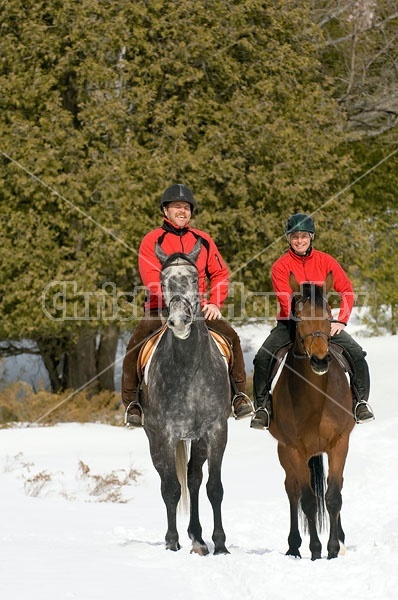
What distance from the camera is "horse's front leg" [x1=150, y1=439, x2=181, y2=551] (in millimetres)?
8023

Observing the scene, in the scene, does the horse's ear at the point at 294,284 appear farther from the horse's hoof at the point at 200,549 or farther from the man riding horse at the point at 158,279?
the horse's hoof at the point at 200,549

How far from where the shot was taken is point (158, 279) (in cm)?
846

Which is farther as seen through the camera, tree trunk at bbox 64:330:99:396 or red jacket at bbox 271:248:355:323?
tree trunk at bbox 64:330:99:396

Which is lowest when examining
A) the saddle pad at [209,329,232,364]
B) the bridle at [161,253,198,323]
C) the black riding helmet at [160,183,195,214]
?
the saddle pad at [209,329,232,364]

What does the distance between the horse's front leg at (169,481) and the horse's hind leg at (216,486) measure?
303 millimetres

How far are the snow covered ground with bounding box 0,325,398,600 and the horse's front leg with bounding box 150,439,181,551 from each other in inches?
8.6

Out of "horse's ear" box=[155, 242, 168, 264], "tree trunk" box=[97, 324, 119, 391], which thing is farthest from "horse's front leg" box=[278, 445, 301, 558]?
"tree trunk" box=[97, 324, 119, 391]

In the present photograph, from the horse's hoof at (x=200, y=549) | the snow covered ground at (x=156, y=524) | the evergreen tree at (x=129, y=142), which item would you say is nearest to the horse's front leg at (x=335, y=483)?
the snow covered ground at (x=156, y=524)

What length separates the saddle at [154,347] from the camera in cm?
849

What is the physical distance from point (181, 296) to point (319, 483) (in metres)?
2.55

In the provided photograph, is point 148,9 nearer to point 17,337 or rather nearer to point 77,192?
point 77,192

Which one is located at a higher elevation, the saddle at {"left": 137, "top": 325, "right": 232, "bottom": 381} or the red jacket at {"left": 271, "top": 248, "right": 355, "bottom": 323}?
the red jacket at {"left": 271, "top": 248, "right": 355, "bottom": 323}

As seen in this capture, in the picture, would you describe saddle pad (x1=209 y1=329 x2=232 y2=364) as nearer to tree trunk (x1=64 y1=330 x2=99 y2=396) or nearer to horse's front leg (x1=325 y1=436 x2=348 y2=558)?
horse's front leg (x1=325 y1=436 x2=348 y2=558)

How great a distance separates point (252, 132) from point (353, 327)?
13.4m
